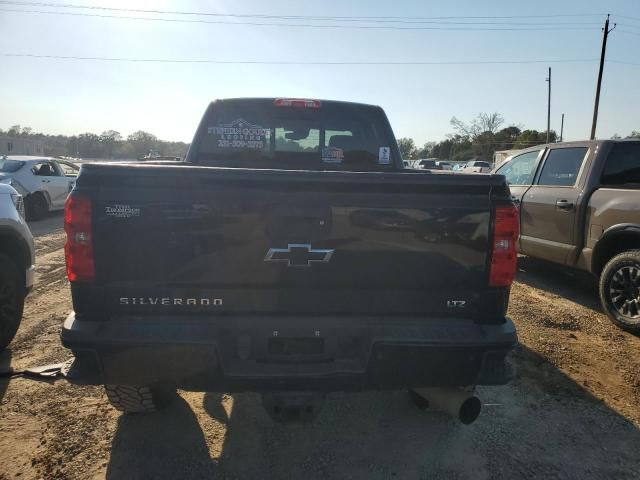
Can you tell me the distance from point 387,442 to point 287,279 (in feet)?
4.65

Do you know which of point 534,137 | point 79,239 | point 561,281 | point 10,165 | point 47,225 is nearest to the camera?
point 79,239

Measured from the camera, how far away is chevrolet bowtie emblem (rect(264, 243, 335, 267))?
7.39 ft

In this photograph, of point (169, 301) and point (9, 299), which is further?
point (9, 299)

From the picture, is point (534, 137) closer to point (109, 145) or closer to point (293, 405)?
point (109, 145)

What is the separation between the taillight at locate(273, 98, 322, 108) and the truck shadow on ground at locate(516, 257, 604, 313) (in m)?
4.23

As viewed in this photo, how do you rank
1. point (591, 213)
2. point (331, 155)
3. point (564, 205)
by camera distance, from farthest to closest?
point (564, 205), point (591, 213), point (331, 155)

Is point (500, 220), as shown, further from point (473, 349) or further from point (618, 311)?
point (618, 311)

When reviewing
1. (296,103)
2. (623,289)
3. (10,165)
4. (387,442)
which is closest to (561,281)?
(623,289)

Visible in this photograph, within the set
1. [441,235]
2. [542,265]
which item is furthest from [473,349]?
[542,265]

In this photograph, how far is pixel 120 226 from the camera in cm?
218

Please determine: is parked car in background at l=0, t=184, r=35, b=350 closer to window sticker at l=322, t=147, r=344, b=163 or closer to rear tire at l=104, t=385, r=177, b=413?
rear tire at l=104, t=385, r=177, b=413

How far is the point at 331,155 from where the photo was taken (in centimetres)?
454

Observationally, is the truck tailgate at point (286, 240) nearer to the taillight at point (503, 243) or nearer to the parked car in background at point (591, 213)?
the taillight at point (503, 243)

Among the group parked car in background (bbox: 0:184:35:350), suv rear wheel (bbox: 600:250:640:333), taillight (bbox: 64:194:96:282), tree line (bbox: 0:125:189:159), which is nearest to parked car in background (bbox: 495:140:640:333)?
suv rear wheel (bbox: 600:250:640:333)
